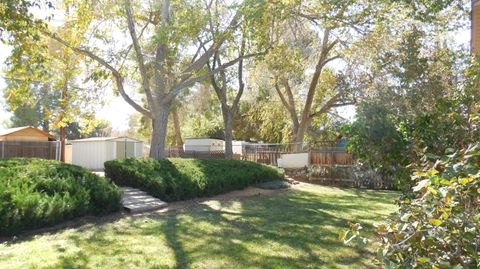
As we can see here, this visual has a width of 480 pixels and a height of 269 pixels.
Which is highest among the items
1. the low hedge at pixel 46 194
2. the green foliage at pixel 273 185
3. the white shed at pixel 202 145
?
the white shed at pixel 202 145

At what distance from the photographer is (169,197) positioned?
11320mm

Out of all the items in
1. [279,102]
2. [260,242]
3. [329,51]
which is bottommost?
[260,242]

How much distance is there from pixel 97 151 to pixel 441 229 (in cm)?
2564

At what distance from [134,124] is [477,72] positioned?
42.0 meters

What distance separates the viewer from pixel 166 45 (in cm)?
1453

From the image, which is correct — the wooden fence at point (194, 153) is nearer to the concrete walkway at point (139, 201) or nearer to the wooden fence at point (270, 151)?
the wooden fence at point (270, 151)

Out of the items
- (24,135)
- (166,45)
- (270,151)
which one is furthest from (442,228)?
(24,135)

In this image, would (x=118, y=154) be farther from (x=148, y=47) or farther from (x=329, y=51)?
(x=329, y=51)

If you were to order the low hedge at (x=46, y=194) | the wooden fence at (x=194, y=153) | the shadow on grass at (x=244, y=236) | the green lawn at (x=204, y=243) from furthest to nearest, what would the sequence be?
the wooden fence at (x=194, y=153)
the low hedge at (x=46, y=194)
the shadow on grass at (x=244, y=236)
the green lawn at (x=204, y=243)

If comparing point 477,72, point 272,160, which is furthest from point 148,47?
point 477,72

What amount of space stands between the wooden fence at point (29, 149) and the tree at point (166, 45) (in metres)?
10.9

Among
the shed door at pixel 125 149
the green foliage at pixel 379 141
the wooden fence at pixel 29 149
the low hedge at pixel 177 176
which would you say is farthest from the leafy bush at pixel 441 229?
the shed door at pixel 125 149

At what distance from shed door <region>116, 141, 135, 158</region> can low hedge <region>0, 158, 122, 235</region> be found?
1673 centimetres

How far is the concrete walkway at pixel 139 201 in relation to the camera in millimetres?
9766
